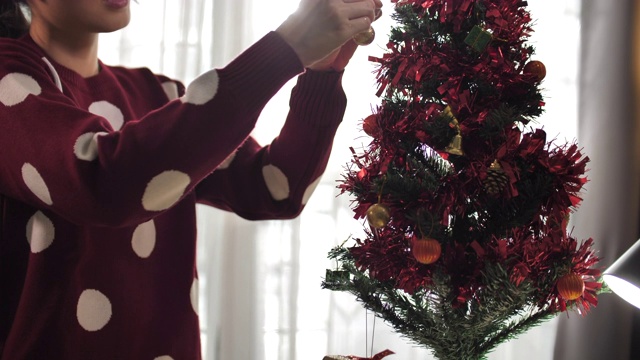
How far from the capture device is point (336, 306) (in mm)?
1769

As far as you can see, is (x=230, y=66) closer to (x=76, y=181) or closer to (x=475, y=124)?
(x=76, y=181)

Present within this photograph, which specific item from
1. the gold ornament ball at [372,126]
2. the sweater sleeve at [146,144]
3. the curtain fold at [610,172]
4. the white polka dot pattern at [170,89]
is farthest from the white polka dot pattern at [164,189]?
the curtain fold at [610,172]

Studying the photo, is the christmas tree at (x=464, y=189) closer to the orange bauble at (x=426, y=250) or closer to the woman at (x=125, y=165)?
the orange bauble at (x=426, y=250)

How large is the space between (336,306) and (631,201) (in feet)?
2.75

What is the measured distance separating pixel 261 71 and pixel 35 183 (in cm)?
24

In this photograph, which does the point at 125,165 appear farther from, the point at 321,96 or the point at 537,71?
the point at 537,71

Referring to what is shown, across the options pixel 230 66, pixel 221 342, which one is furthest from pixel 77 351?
pixel 221 342

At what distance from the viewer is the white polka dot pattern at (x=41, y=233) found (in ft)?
2.35

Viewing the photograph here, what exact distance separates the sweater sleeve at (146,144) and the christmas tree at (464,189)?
0.37 meters

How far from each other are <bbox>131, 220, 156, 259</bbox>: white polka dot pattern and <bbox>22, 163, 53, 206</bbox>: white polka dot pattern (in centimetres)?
14

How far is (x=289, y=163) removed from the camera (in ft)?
2.62

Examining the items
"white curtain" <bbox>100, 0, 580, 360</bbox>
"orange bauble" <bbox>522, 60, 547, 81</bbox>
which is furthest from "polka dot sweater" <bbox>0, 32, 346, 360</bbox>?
"white curtain" <bbox>100, 0, 580, 360</bbox>

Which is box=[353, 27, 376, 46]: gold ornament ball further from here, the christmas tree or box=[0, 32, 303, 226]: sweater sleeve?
the christmas tree

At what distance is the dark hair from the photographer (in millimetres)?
802
